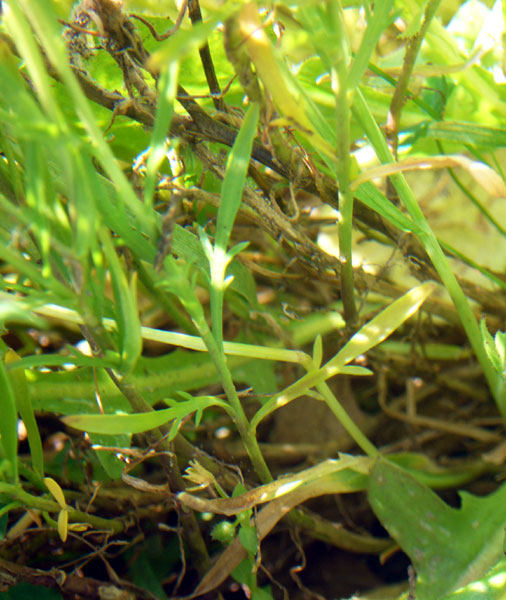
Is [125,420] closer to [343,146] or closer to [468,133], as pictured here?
[343,146]

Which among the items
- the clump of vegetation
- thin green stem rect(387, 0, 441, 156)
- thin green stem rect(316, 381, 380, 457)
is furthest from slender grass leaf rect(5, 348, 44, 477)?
thin green stem rect(387, 0, 441, 156)


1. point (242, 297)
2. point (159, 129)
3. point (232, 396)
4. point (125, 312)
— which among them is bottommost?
point (242, 297)

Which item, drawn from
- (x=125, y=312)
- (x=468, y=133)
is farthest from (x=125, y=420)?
(x=468, y=133)

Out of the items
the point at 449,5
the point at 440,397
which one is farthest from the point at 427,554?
the point at 449,5

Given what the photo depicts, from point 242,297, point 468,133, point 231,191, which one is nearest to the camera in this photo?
point 231,191

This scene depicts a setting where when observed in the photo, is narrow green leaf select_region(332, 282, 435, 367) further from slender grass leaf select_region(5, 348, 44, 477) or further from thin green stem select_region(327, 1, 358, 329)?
slender grass leaf select_region(5, 348, 44, 477)

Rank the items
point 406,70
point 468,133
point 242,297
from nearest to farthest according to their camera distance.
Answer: point 406,70, point 468,133, point 242,297

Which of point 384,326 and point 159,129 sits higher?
point 159,129

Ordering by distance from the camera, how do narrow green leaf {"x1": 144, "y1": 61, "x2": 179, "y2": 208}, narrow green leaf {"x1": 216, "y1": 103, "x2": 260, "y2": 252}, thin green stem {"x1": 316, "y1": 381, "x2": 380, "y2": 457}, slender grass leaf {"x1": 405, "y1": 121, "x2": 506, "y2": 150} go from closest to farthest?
narrow green leaf {"x1": 144, "y1": 61, "x2": 179, "y2": 208}, narrow green leaf {"x1": 216, "y1": 103, "x2": 260, "y2": 252}, thin green stem {"x1": 316, "y1": 381, "x2": 380, "y2": 457}, slender grass leaf {"x1": 405, "y1": 121, "x2": 506, "y2": 150}
